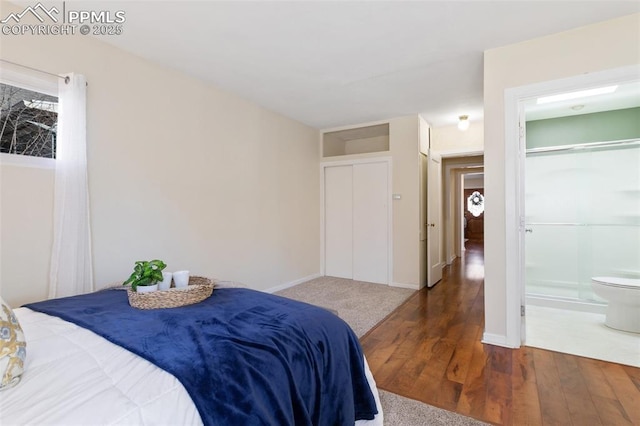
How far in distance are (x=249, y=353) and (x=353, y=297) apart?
298 cm

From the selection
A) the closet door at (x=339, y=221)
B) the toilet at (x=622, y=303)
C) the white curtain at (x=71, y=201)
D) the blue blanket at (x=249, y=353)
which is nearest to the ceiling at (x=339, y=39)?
the white curtain at (x=71, y=201)

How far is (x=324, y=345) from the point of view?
4.29 feet

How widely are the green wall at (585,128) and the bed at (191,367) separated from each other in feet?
13.0

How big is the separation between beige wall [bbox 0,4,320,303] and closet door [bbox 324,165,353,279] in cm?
75

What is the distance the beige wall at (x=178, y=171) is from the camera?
2348 millimetres

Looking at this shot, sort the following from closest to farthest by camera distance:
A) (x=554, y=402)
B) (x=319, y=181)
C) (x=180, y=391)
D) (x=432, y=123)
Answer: (x=180, y=391)
(x=554, y=402)
(x=432, y=123)
(x=319, y=181)

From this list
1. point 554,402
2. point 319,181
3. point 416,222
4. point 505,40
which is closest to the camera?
point 554,402

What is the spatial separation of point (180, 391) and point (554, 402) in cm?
212

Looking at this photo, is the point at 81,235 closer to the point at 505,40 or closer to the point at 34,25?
the point at 34,25

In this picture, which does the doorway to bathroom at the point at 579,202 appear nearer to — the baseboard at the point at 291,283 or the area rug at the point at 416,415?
the area rug at the point at 416,415

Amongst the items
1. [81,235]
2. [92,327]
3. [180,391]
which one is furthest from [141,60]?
[180,391]

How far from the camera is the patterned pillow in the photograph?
0.82 metres

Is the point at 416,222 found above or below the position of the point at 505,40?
below

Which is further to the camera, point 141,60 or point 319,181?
point 319,181
